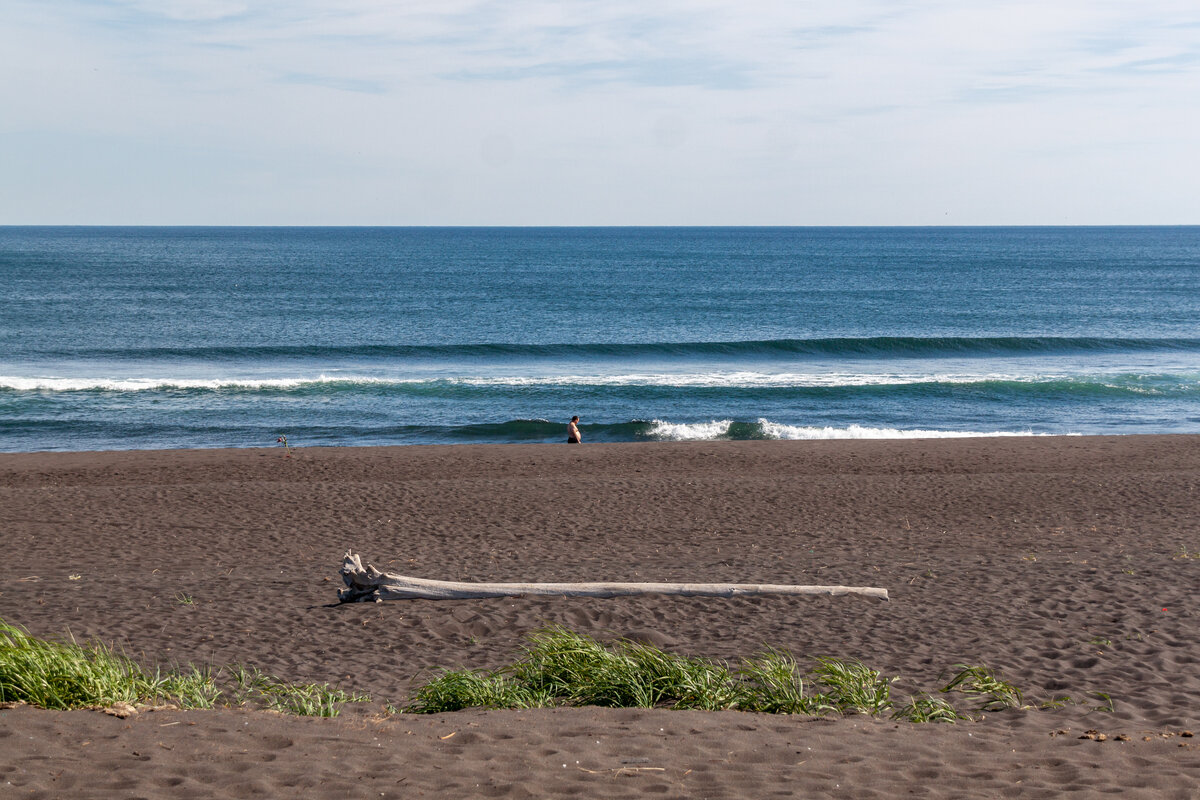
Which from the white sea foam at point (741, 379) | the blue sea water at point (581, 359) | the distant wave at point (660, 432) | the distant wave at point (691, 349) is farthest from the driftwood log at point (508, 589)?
the distant wave at point (691, 349)

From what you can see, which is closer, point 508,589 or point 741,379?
point 508,589

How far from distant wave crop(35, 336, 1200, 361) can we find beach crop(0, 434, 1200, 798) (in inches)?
754

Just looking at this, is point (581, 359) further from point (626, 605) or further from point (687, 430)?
point (626, 605)

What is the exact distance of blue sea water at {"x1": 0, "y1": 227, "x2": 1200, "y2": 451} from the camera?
87.0 ft

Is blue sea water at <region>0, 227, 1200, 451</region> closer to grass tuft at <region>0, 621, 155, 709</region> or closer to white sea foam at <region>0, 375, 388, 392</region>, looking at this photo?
white sea foam at <region>0, 375, 388, 392</region>

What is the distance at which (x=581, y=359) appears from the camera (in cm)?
3956

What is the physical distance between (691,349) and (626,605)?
3220 centimetres

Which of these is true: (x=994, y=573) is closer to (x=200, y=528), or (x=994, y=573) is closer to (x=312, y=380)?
(x=200, y=528)

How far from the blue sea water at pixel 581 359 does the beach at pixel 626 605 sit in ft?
19.8

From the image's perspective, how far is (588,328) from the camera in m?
48.2

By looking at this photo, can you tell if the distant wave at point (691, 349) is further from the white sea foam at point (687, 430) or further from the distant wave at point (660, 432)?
the white sea foam at point (687, 430)

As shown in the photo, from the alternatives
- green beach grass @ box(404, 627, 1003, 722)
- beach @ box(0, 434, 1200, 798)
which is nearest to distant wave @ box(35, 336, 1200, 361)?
beach @ box(0, 434, 1200, 798)

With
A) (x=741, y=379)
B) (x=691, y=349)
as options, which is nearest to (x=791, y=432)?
(x=741, y=379)

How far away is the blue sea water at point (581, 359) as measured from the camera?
2653cm
